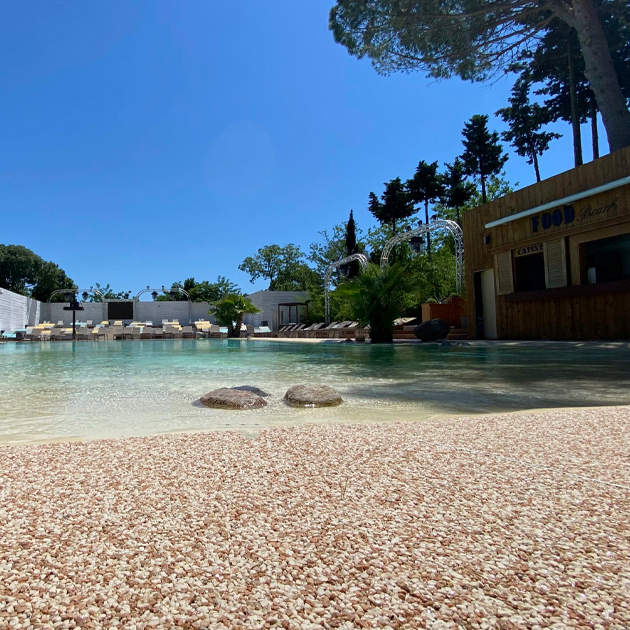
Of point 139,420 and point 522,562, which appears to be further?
point 139,420

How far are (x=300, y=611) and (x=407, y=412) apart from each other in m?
2.70

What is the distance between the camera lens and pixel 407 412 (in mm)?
3518

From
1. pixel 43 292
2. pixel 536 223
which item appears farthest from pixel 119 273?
pixel 536 223

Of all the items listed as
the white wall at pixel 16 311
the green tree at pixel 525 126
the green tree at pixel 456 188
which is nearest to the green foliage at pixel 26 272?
the white wall at pixel 16 311

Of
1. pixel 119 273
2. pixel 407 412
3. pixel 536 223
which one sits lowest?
pixel 407 412

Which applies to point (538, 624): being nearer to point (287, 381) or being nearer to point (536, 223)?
point (287, 381)

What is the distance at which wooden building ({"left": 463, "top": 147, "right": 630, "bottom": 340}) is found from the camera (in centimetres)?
964

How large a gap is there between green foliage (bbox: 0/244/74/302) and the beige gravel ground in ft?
161

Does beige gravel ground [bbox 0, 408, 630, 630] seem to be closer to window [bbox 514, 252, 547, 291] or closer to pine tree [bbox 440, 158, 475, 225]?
window [bbox 514, 252, 547, 291]

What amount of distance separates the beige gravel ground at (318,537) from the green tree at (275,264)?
38.3 meters

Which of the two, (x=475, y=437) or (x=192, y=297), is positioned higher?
(x=192, y=297)

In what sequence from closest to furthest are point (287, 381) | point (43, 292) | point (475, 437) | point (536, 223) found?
point (475, 437) < point (287, 381) < point (536, 223) < point (43, 292)

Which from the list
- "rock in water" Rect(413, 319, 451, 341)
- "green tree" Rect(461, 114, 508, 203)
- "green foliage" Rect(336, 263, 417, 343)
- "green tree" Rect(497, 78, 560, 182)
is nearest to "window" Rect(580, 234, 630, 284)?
"rock in water" Rect(413, 319, 451, 341)

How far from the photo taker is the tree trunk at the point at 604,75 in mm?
10961
